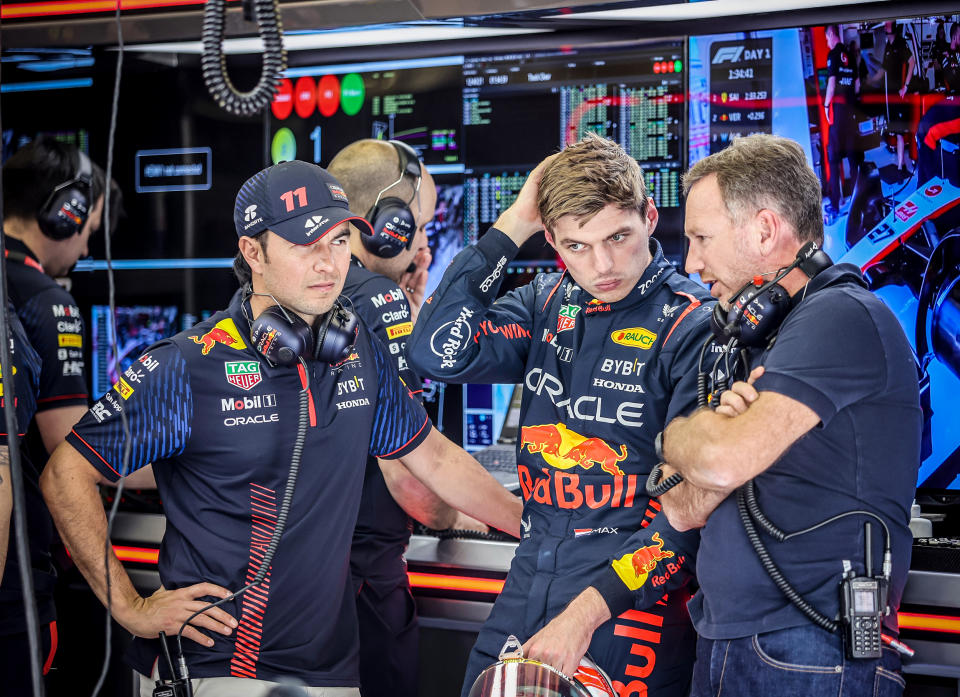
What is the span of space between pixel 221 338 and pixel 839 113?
90.0 inches

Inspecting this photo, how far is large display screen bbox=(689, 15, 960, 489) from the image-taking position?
124 inches

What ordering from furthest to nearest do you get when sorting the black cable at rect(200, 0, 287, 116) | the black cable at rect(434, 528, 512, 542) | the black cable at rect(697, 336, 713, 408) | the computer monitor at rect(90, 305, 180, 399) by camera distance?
the computer monitor at rect(90, 305, 180, 399) < the black cable at rect(434, 528, 512, 542) < the black cable at rect(697, 336, 713, 408) < the black cable at rect(200, 0, 287, 116)

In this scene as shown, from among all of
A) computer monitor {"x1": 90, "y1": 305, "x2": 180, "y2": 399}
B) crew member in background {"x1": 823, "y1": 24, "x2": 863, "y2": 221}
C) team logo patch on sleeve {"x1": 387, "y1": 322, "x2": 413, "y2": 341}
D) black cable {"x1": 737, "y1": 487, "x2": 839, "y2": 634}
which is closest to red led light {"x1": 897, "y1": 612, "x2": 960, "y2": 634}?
black cable {"x1": 737, "y1": 487, "x2": 839, "y2": 634}

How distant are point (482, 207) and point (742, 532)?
2.31 m

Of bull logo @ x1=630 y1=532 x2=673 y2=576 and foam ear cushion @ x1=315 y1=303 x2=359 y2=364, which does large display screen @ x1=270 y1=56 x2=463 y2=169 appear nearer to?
foam ear cushion @ x1=315 y1=303 x2=359 y2=364

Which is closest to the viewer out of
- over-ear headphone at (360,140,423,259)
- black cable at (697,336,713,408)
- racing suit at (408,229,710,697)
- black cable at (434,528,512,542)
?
black cable at (697,336,713,408)

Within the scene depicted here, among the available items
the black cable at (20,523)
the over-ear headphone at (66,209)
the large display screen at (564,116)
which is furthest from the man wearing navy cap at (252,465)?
the large display screen at (564,116)

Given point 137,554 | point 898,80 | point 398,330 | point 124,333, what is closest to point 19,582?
point 137,554

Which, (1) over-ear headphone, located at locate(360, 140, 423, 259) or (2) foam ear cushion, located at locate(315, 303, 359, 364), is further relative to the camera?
(1) over-ear headphone, located at locate(360, 140, 423, 259)

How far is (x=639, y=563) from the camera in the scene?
77.5 inches

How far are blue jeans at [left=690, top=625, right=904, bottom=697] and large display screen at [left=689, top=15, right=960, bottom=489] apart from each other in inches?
67.3

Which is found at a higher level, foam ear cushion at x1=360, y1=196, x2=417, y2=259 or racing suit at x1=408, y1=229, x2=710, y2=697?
foam ear cushion at x1=360, y1=196, x2=417, y2=259

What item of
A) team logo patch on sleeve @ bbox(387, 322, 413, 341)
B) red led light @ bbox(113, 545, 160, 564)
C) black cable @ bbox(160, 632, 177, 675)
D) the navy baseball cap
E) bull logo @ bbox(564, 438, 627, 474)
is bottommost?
red led light @ bbox(113, 545, 160, 564)

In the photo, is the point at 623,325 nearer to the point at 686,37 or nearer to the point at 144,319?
the point at 686,37
